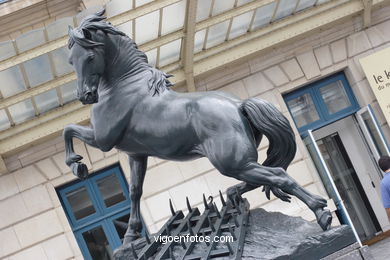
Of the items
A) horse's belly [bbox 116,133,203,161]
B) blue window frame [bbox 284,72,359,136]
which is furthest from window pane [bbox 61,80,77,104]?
horse's belly [bbox 116,133,203,161]

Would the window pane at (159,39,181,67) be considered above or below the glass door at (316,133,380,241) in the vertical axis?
above

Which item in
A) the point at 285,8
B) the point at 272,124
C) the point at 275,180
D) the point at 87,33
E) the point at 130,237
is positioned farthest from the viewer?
the point at 285,8

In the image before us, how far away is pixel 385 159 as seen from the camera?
7.70 metres

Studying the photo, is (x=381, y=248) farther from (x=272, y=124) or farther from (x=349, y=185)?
(x=272, y=124)

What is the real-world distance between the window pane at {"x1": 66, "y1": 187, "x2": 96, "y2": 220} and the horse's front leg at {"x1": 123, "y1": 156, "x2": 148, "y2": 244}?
838 cm

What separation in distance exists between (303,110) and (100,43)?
32.1ft

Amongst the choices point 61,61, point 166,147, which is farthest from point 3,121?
point 166,147

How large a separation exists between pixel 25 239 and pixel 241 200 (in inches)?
350

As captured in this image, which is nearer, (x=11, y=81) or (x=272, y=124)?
(x=272, y=124)

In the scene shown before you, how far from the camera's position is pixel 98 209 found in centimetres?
1281

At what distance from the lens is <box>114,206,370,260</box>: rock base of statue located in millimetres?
3617

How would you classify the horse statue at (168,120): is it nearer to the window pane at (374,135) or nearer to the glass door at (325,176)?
the glass door at (325,176)

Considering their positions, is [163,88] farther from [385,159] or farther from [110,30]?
[385,159]

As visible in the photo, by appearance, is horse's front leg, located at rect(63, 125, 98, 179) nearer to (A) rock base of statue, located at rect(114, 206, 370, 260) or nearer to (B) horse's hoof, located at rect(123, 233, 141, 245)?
(B) horse's hoof, located at rect(123, 233, 141, 245)
